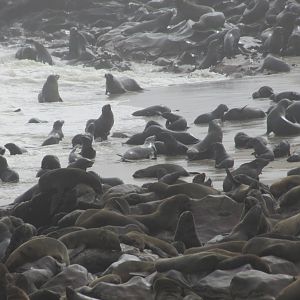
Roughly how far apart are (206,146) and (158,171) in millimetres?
1902

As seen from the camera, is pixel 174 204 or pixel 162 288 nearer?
pixel 162 288

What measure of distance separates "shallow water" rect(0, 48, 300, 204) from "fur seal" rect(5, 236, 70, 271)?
3070 millimetres

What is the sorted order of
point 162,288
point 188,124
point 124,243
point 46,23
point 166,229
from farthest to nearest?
point 46,23 → point 188,124 → point 166,229 → point 124,243 → point 162,288

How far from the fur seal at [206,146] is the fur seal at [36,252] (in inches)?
193

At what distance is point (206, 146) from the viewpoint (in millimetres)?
10148

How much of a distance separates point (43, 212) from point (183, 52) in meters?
19.0

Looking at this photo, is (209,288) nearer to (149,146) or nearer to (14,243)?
(14,243)

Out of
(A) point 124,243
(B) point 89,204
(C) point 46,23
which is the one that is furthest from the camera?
(C) point 46,23

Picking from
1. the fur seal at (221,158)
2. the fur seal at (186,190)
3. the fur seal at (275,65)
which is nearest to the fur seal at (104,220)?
the fur seal at (186,190)

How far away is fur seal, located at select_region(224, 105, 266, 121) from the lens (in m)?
12.9

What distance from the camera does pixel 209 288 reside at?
14.5 feet

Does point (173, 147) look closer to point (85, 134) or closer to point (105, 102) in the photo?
point (85, 134)

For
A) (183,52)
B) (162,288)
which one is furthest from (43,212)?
(183,52)

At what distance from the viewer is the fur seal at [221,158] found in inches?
356
